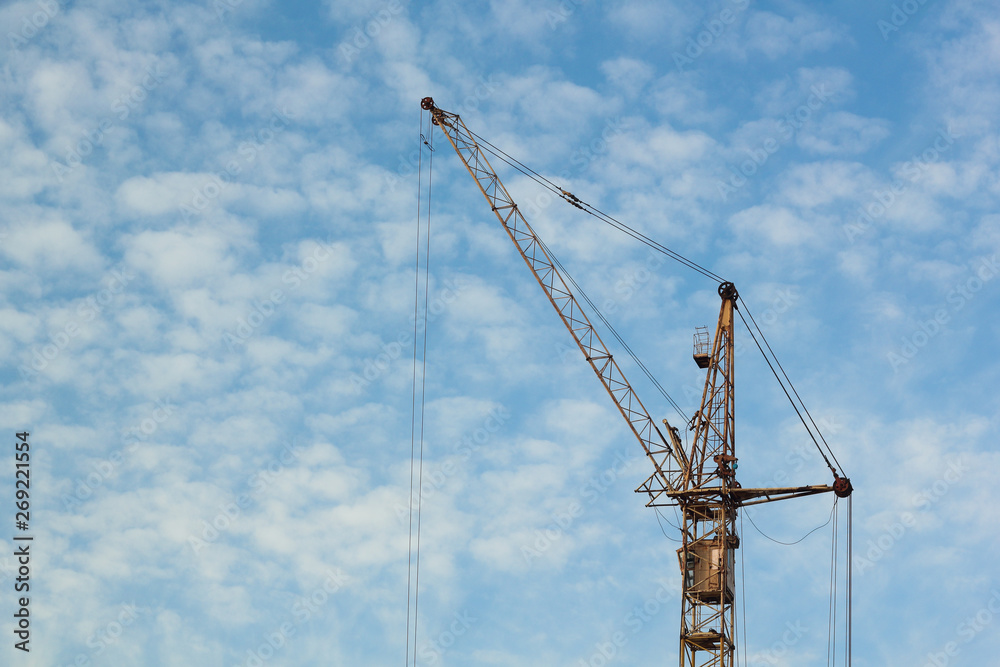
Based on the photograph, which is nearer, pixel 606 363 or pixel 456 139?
pixel 606 363

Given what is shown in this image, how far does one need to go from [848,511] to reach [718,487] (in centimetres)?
1152

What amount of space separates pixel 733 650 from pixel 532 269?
36244mm

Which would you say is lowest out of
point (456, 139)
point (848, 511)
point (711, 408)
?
point (848, 511)

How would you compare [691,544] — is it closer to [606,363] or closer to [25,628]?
[606,363]

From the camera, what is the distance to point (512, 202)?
11794 cm

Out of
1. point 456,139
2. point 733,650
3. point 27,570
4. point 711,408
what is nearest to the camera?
point 27,570

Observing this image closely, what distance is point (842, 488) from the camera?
108 m

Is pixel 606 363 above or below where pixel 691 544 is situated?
above

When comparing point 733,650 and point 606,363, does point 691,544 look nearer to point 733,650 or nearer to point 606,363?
point 733,650

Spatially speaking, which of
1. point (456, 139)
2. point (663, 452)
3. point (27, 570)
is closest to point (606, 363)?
point (663, 452)

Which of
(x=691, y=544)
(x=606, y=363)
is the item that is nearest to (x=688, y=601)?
(x=691, y=544)

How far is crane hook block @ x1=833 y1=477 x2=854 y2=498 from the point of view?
10750cm

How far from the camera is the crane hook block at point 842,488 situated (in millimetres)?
107500

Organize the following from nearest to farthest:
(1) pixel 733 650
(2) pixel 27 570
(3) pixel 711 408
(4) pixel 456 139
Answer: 1. (2) pixel 27 570
2. (1) pixel 733 650
3. (3) pixel 711 408
4. (4) pixel 456 139
